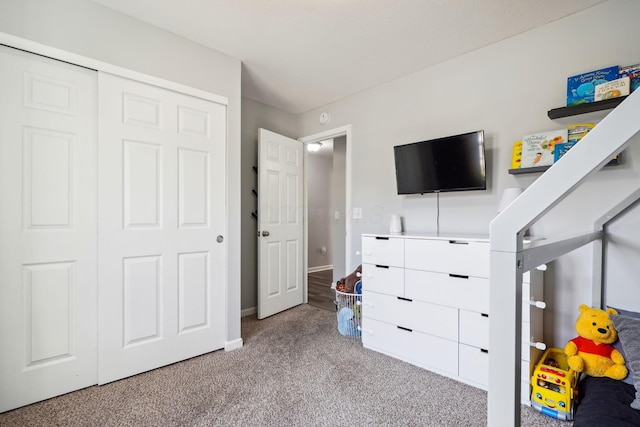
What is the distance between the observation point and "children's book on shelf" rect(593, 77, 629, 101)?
65.8 inches

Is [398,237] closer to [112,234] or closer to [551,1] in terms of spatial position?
[551,1]

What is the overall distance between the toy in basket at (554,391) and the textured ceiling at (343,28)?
2183mm

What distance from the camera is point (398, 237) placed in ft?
7.30

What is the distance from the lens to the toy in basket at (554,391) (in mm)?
1535

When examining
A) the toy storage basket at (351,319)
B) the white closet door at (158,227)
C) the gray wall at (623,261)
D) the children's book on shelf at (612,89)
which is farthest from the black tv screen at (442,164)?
the white closet door at (158,227)

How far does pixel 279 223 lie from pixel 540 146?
2.40 meters

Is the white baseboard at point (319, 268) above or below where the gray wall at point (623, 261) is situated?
below

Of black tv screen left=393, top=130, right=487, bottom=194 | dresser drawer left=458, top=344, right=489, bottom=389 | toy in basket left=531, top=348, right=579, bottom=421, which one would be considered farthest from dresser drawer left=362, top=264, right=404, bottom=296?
toy in basket left=531, top=348, right=579, bottom=421

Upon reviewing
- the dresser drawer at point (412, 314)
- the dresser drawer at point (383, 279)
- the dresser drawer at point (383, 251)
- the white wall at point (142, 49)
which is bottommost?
the dresser drawer at point (412, 314)

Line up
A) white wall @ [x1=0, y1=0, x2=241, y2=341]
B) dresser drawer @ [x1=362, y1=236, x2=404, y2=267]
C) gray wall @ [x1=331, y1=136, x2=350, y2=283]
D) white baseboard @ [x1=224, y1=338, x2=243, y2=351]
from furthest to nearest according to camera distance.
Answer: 1. gray wall @ [x1=331, y1=136, x2=350, y2=283]
2. white baseboard @ [x1=224, y1=338, x2=243, y2=351]
3. dresser drawer @ [x1=362, y1=236, x2=404, y2=267]
4. white wall @ [x1=0, y1=0, x2=241, y2=341]

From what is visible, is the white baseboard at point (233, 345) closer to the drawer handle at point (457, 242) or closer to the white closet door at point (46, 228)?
the white closet door at point (46, 228)

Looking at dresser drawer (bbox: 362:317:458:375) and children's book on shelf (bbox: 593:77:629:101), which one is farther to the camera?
dresser drawer (bbox: 362:317:458:375)

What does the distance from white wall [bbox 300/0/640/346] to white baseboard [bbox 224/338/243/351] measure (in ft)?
4.52

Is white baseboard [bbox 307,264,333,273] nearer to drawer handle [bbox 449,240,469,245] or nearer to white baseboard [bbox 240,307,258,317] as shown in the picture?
white baseboard [bbox 240,307,258,317]
